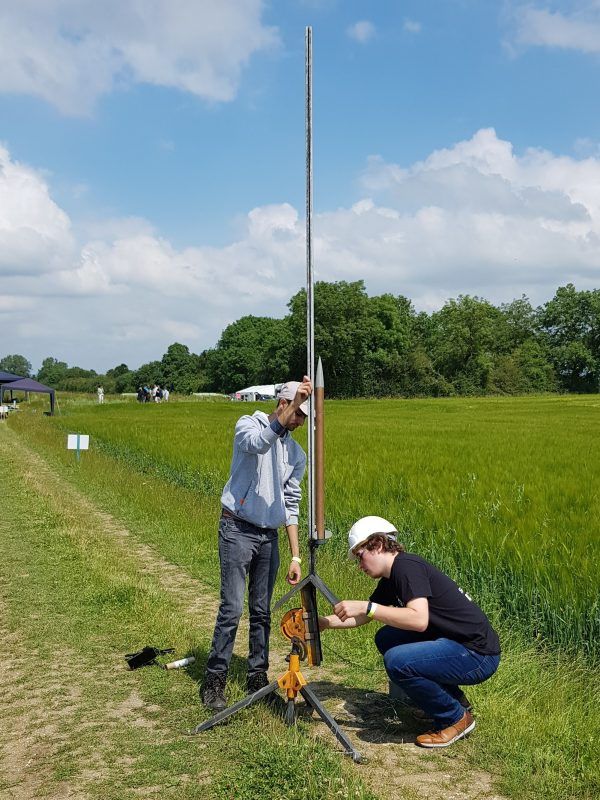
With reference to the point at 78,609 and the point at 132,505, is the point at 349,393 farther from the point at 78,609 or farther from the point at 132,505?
the point at 78,609

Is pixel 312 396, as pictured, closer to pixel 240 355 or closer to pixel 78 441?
pixel 78 441

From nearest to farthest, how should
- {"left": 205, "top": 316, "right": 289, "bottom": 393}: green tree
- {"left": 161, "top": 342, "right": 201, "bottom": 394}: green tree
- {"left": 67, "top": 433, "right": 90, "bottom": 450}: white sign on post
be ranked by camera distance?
{"left": 67, "top": 433, "right": 90, "bottom": 450}: white sign on post, {"left": 205, "top": 316, "right": 289, "bottom": 393}: green tree, {"left": 161, "top": 342, "right": 201, "bottom": 394}: green tree

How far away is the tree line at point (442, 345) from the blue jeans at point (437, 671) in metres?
74.6

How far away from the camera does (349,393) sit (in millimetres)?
87125

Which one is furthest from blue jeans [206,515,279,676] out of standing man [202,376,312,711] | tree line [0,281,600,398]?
tree line [0,281,600,398]

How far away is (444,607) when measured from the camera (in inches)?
167

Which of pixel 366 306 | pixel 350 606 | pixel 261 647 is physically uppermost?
pixel 366 306

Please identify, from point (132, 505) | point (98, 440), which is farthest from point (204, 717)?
point (98, 440)

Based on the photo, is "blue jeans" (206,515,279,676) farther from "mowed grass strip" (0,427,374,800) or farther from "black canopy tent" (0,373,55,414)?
"black canopy tent" (0,373,55,414)

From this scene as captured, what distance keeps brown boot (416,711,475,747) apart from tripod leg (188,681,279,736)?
891mm

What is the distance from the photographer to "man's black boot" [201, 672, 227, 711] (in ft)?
15.3

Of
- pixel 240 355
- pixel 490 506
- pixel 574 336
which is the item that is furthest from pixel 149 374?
pixel 490 506

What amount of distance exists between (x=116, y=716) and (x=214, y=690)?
613mm

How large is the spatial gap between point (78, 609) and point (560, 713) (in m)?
4.29
